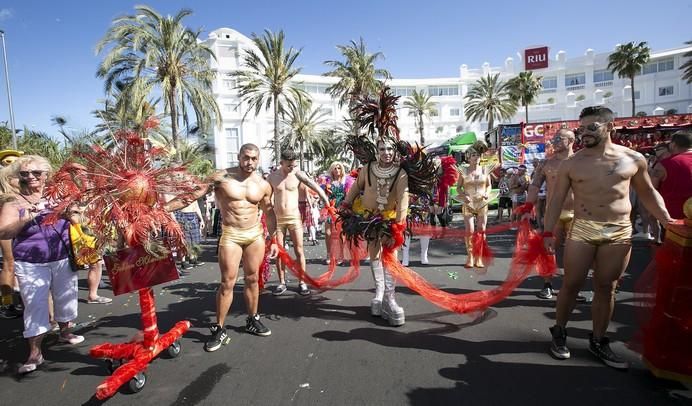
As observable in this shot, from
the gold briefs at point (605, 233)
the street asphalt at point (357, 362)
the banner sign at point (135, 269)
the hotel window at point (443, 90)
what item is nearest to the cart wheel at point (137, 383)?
the street asphalt at point (357, 362)

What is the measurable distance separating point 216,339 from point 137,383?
0.82 m

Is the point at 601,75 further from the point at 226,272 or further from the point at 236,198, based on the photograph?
the point at 226,272

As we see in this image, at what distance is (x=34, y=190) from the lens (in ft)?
10.6

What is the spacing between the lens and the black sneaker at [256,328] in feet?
12.8

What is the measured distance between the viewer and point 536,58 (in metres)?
57.8

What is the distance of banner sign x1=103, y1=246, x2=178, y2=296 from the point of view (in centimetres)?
280

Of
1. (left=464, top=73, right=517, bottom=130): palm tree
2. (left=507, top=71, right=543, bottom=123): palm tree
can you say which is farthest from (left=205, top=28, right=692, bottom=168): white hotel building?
(left=507, top=71, right=543, bottom=123): palm tree

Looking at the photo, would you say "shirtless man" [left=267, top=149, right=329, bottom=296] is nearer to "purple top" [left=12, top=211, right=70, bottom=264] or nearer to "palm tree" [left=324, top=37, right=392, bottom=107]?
"purple top" [left=12, top=211, right=70, bottom=264]

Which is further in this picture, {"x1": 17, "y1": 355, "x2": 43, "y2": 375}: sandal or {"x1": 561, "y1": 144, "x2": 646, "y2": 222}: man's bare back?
{"x1": 17, "y1": 355, "x2": 43, "y2": 375}: sandal

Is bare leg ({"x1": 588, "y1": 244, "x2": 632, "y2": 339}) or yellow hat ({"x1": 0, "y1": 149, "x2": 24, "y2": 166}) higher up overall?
yellow hat ({"x1": 0, "y1": 149, "x2": 24, "y2": 166})

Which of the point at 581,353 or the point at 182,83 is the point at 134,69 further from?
the point at 581,353

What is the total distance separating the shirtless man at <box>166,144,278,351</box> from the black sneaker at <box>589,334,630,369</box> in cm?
306

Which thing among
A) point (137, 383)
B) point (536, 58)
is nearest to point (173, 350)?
point (137, 383)

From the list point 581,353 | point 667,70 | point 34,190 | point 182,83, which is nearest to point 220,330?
point 34,190
